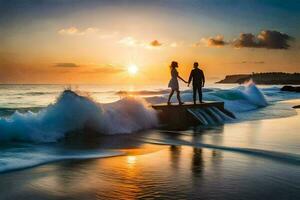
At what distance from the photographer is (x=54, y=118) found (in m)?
14.5

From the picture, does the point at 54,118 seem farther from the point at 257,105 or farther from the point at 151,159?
the point at 257,105

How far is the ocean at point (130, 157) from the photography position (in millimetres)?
6648

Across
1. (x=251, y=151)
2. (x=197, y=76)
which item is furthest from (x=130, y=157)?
(x=197, y=76)

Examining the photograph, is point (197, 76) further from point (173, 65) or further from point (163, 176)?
point (163, 176)

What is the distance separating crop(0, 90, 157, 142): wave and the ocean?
0.03 m

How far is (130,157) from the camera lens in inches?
384

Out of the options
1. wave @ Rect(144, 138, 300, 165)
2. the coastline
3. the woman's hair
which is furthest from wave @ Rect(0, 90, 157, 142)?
the coastline

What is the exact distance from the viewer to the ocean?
6648 mm

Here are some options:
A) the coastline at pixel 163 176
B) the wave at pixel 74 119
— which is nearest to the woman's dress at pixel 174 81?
the wave at pixel 74 119

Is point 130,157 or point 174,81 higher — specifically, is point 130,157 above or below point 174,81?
below

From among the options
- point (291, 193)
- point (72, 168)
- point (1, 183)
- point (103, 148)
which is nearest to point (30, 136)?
point (103, 148)

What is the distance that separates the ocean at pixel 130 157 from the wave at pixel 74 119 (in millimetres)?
35

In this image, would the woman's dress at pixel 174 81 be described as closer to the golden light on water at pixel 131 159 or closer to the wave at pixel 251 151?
the wave at pixel 251 151

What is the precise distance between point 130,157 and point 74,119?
18.1 feet
